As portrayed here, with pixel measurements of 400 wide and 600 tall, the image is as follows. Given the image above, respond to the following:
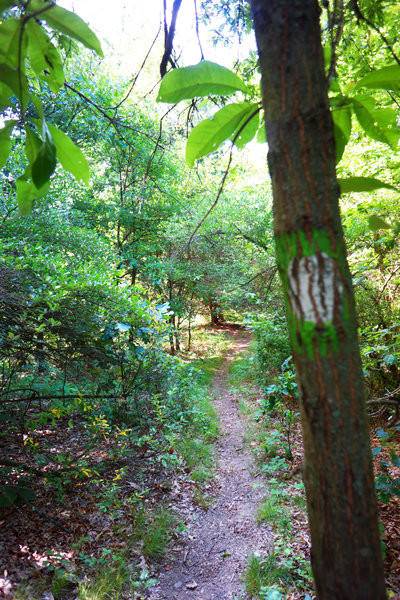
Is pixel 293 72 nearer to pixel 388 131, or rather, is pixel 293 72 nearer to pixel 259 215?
pixel 388 131

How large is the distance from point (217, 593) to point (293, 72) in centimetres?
363

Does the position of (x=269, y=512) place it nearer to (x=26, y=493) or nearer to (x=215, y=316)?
(x=26, y=493)

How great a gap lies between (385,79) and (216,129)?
473 millimetres

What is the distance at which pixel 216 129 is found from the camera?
1020 millimetres

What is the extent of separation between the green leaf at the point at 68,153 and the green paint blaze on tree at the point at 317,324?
763 millimetres

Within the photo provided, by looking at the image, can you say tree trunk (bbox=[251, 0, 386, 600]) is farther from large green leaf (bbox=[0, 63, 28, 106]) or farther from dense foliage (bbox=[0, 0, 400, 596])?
large green leaf (bbox=[0, 63, 28, 106])

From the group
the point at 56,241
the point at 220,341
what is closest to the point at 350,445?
the point at 56,241

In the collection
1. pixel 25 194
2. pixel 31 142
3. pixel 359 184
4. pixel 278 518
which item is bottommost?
pixel 278 518

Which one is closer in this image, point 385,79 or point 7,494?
point 385,79

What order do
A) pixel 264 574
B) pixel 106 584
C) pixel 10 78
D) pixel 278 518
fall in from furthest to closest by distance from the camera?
pixel 278 518, pixel 264 574, pixel 106 584, pixel 10 78

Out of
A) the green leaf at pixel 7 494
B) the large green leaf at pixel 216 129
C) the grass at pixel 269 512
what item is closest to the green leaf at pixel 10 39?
the large green leaf at pixel 216 129

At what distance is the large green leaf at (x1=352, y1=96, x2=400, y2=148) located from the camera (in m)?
0.98

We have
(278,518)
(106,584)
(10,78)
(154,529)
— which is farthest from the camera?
(278,518)

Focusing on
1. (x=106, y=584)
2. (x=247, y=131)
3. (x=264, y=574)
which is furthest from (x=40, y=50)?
(x=264, y=574)
